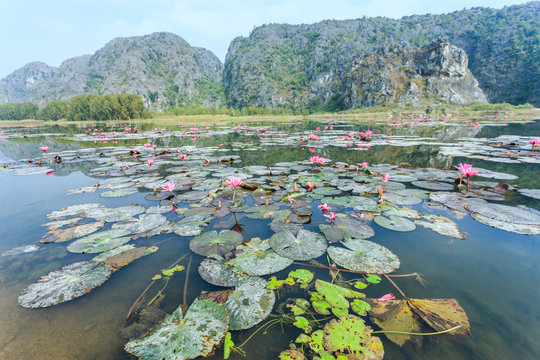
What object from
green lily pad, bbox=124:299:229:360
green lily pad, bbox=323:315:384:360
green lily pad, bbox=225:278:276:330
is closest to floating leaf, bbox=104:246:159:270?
green lily pad, bbox=124:299:229:360

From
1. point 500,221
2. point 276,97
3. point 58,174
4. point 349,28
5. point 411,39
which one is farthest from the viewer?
point 349,28

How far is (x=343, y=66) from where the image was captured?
3967 inches

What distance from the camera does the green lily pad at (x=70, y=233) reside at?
2756mm

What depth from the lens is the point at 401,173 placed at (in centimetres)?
535

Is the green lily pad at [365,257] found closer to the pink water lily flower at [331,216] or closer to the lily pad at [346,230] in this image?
the lily pad at [346,230]

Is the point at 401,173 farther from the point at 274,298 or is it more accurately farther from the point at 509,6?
the point at 509,6

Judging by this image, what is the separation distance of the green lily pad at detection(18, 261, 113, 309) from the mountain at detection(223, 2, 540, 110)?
74.6 metres

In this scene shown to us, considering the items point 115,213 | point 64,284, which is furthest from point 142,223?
point 64,284

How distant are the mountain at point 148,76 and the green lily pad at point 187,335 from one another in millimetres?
135363

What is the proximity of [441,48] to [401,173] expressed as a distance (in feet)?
276

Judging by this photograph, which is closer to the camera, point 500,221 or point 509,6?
point 500,221

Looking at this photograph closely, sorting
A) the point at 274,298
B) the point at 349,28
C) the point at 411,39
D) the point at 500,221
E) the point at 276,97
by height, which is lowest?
the point at 274,298

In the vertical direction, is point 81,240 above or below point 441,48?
below

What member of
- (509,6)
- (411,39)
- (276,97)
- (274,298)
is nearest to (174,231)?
(274,298)
